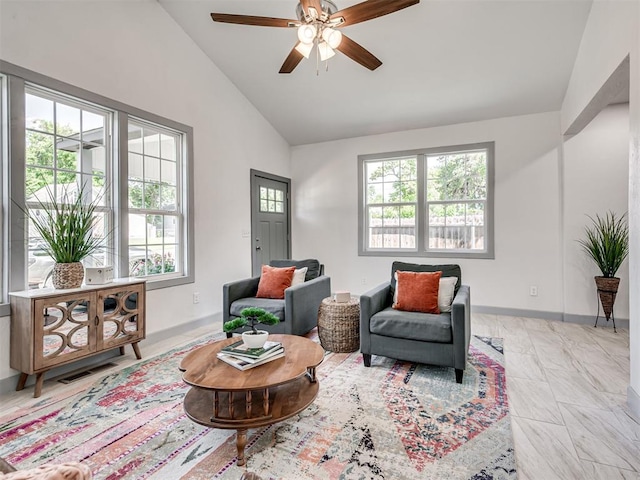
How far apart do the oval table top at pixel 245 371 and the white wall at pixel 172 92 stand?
169 centimetres

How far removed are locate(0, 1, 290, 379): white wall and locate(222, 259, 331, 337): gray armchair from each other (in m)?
0.71

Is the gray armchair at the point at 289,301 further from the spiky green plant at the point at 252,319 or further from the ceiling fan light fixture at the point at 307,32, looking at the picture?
the ceiling fan light fixture at the point at 307,32

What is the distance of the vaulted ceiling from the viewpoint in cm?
329

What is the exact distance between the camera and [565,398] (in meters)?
2.36

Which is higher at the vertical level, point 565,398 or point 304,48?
point 304,48

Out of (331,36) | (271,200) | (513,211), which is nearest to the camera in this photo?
(331,36)

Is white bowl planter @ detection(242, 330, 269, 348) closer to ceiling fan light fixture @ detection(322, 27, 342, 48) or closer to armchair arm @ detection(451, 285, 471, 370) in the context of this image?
armchair arm @ detection(451, 285, 471, 370)

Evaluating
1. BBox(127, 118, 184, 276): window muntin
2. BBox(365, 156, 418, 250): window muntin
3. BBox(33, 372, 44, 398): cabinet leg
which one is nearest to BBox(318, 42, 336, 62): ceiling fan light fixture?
BBox(127, 118, 184, 276): window muntin

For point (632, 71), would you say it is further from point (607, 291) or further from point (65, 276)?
point (65, 276)

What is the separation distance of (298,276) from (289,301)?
1.95ft

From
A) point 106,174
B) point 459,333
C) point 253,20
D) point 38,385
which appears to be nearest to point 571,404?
point 459,333

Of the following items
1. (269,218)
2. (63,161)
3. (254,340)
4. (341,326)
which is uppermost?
(63,161)

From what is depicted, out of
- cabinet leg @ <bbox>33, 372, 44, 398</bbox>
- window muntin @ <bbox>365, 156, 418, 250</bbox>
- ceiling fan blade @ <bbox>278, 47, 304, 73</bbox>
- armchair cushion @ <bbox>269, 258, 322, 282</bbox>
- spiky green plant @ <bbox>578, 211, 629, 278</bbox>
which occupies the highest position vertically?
ceiling fan blade @ <bbox>278, 47, 304, 73</bbox>

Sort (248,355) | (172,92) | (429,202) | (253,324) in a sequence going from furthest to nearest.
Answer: (429,202) < (172,92) < (253,324) < (248,355)
